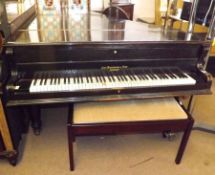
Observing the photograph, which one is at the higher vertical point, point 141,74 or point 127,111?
point 141,74

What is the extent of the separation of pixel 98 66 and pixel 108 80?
13 cm

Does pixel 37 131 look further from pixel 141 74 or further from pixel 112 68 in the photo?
pixel 141 74

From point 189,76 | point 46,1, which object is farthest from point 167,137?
point 46,1

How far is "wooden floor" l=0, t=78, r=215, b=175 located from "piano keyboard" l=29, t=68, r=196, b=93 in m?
0.66

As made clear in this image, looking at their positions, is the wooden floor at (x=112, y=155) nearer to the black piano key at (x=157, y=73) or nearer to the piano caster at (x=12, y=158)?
the piano caster at (x=12, y=158)

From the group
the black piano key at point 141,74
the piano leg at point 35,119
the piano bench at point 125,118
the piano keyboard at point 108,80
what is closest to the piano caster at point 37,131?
the piano leg at point 35,119

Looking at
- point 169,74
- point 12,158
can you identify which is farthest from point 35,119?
point 169,74

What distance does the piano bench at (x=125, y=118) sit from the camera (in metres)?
1.32

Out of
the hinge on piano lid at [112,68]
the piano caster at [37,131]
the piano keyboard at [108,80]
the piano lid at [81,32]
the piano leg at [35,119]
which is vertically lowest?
the piano caster at [37,131]

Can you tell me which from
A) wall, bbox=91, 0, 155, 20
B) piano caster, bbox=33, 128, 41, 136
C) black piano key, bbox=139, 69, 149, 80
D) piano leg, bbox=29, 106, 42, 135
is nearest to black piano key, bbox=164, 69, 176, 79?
black piano key, bbox=139, 69, 149, 80

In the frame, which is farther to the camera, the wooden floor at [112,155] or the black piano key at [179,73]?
the wooden floor at [112,155]

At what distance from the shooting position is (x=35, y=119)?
1802 mm

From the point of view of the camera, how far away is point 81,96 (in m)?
1.31

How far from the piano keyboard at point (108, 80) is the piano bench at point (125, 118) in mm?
176
